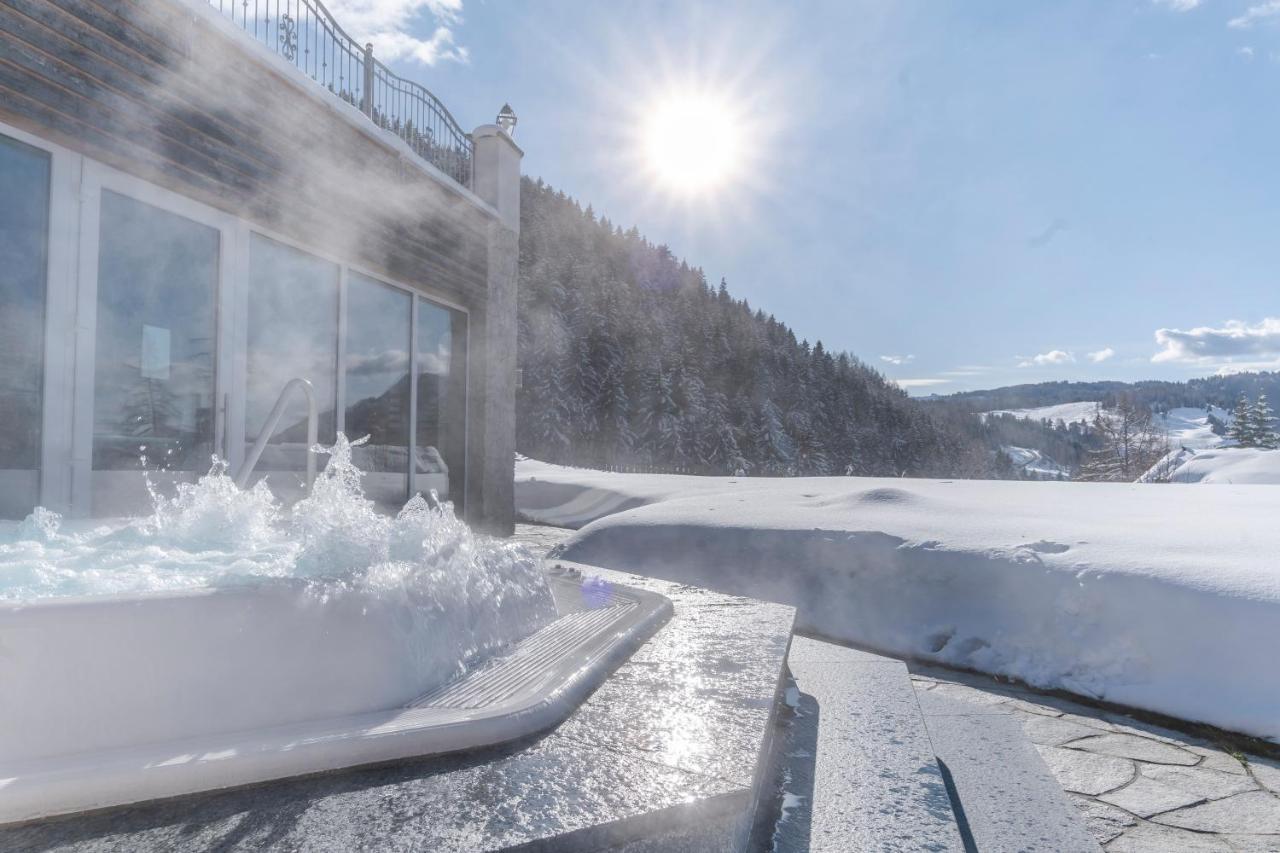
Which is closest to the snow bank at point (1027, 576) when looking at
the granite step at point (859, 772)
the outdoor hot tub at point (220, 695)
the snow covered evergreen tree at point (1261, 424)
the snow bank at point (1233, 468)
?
the granite step at point (859, 772)

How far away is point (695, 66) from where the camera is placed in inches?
301

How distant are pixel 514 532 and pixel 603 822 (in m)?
6.02

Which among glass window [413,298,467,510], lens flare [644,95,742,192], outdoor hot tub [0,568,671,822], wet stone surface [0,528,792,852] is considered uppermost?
lens flare [644,95,742,192]

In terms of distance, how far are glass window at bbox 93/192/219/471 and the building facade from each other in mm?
10

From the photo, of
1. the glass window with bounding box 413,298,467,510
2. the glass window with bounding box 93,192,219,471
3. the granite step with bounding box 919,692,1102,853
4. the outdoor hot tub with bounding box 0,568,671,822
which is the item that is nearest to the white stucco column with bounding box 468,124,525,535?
the glass window with bounding box 413,298,467,510

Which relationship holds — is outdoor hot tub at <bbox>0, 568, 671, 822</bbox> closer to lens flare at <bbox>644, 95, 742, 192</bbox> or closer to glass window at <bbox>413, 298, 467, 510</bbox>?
glass window at <bbox>413, 298, 467, 510</bbox>

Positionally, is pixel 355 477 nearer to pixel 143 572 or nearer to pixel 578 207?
pixel 143 572

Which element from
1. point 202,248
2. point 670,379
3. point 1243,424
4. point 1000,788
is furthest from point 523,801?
point 1243,424

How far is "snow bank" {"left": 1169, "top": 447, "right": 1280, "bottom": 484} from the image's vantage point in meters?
11.8

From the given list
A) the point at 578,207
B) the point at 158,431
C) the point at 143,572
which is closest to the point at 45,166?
the point at 158,431

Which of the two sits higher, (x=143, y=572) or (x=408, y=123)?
(x=408, y=123)

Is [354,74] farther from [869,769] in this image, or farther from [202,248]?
[869,769]

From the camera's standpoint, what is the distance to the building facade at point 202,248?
3016 millimetres

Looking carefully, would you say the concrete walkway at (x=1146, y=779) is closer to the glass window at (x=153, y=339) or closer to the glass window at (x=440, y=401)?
the glass window at (x=153, y=339)
